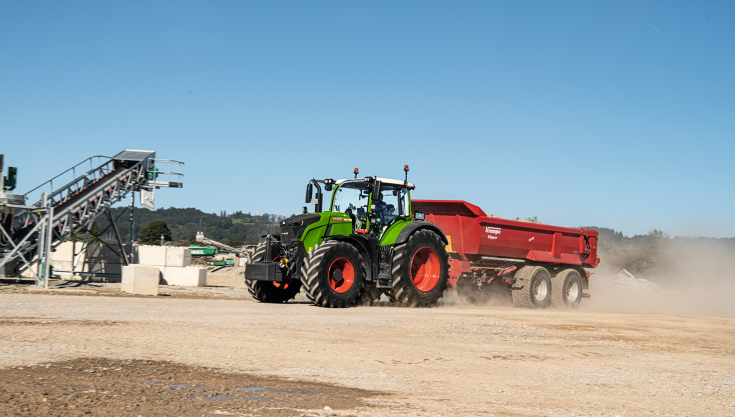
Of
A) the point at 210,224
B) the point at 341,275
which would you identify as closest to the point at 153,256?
the point at 341,275

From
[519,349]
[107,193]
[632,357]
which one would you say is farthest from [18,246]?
[632,357]

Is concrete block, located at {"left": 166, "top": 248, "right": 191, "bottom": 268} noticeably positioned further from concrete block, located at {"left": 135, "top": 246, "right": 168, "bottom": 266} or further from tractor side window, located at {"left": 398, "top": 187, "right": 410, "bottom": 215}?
tractor side window, located at {"left": 398, "top": 187, "right": 410, "bottom": 215}

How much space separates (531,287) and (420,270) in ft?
13.2

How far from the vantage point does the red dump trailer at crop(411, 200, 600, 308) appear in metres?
16.4

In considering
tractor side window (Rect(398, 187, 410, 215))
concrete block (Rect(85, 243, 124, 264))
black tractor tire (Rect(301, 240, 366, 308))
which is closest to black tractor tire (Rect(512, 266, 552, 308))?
tractor side window (Rect(398, 187, 410, 215))

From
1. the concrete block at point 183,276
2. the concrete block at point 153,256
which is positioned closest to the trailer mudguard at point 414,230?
the concrete block at point 183,276

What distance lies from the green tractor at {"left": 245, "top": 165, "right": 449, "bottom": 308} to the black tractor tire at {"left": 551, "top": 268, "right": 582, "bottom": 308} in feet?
Result: 16.0

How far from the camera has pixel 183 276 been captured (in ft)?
86.6

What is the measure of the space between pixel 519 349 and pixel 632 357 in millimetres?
1460

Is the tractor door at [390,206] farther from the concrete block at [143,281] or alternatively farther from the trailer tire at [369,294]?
the concrete block at [143,281]

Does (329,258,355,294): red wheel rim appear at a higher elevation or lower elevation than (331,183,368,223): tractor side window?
lower

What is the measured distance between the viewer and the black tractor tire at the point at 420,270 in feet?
46.6

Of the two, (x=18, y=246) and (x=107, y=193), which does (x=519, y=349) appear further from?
(x=107, y=193)

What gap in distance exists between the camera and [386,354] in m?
7.61
